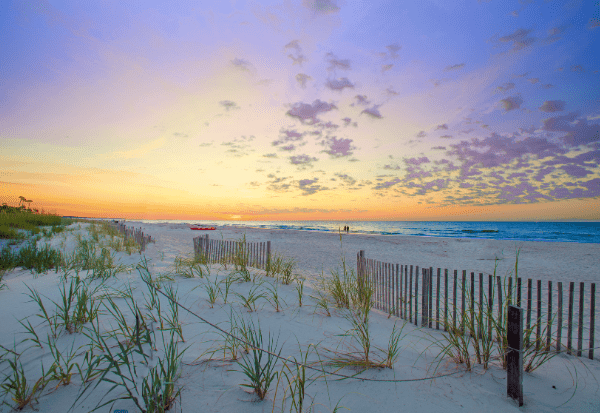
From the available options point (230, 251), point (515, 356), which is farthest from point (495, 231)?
point (515, 356)

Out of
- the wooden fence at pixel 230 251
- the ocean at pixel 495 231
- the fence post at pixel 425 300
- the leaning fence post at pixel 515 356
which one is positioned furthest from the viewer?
the ocean at pixel 495 231

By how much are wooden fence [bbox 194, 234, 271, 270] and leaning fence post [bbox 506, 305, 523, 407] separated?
19.0ft

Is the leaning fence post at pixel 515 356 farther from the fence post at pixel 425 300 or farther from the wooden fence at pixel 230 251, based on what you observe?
the wooden fence at pixel 230 251

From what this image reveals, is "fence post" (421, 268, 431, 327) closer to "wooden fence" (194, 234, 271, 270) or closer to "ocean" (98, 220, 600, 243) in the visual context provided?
"wooden fence" (194, 234, 271, 270)

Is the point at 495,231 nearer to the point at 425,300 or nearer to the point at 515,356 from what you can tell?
the point at 425,300

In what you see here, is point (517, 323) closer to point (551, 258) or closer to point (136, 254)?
point (136, 254)

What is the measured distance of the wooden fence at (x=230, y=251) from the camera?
7.85 m

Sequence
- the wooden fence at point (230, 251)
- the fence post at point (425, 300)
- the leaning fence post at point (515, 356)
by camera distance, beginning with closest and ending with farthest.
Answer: the leaning fence post at point (515, 356) < the fence post at point (425, 300) < the wooden fence at point (230, 251)

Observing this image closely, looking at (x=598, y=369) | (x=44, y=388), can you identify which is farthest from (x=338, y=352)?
(x=598, y=369)

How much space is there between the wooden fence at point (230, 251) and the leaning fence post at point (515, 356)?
229 inches

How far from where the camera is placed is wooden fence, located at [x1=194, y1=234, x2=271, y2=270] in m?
7.85

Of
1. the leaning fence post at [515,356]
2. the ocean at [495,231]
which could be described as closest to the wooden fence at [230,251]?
the ocean at [495,231]

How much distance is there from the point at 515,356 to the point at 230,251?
24.7ft

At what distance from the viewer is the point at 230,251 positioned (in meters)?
8.52
